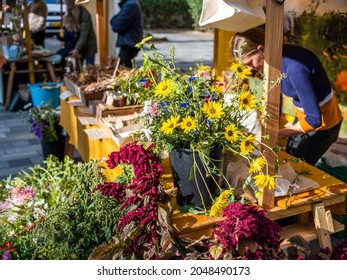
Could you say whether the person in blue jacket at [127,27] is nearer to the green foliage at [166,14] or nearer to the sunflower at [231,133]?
the sunflower at [231,133]

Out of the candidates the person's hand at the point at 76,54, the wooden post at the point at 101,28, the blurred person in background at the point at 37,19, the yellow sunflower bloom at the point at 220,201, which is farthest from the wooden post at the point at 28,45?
the yellow sunflower bloom at the point at 220,201

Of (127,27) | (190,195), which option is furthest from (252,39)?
(127,27)

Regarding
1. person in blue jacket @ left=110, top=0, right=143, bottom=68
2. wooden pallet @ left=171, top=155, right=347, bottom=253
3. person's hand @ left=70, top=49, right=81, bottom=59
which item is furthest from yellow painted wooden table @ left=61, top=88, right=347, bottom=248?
person's hand @ left=70, top=49, right=81, bottom=59

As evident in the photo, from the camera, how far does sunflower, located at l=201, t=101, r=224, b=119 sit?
68.6 inches

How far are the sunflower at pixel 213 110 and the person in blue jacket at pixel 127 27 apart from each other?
4.20 m

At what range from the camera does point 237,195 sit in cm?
199

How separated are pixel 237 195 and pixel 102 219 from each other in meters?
0.58

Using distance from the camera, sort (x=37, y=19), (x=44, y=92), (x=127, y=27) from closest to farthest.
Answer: (x=127, y=27) < (x=44, y=92) < (x=37, y=19)

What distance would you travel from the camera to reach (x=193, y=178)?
1.88 meters

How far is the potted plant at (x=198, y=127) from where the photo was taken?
1771mm

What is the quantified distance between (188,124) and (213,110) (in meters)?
0.11

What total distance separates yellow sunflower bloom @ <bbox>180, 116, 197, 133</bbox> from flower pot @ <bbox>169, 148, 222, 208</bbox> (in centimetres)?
12

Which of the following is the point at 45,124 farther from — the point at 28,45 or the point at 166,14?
the point at 166,14
